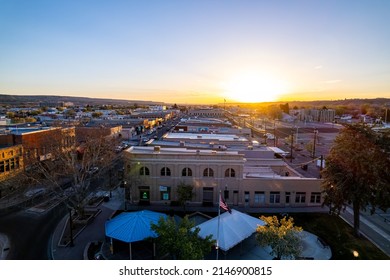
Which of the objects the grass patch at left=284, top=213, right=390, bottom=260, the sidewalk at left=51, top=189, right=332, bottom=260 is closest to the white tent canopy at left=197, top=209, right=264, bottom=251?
the sidewalk at left=51, top=189, right=332, bottom=260

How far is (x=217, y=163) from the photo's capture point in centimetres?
2730

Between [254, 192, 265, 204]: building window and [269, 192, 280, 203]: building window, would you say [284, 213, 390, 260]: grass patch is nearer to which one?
[269, 192, 280, 203]: building window

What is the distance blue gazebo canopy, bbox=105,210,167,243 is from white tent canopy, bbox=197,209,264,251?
367 centimetres

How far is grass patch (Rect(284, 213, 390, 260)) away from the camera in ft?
61.1

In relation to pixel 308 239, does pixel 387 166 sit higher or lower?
higher

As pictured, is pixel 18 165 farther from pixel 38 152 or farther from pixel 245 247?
pixel 245 247

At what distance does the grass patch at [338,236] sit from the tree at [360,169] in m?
1.15

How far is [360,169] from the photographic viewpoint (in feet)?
64.6

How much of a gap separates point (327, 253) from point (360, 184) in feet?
18.3

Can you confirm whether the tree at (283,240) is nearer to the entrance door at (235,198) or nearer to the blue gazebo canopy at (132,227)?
the blue gazebo canopy at (132,227)

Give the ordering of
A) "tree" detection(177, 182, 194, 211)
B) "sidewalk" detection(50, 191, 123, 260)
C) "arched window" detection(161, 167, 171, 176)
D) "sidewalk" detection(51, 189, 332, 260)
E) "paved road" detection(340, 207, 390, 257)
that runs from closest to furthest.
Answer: "sidewalk" detection(51, 189, 332, 260) < "sidewalk" detection(50, 191, 123, 260) < "paved road" detection(340, 207, 390, 257) < "tree" detection(177, 182, 194, 211) < "arched window" detection(161, 167, 171, 176)

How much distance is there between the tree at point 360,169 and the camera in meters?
19.2

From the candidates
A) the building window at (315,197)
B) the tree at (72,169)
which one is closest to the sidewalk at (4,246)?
the tree at (72,169)
